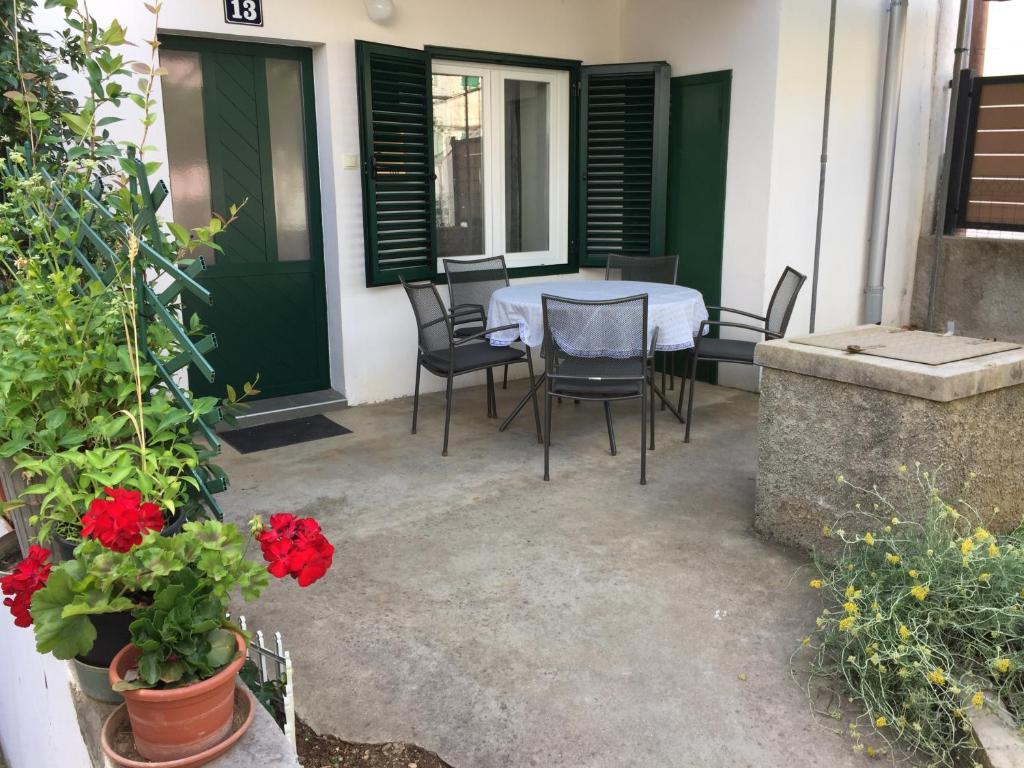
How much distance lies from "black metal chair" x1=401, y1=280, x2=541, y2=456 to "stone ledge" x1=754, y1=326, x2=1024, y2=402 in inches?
70.2

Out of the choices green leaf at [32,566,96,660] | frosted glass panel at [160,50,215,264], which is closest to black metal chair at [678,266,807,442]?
frosted glass panel at [160,50,215,264]

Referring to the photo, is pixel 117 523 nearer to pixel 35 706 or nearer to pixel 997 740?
pixel 35 706

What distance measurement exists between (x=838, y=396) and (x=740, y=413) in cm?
230

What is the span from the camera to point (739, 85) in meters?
5.54

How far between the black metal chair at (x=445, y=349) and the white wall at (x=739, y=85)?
6.17 feet

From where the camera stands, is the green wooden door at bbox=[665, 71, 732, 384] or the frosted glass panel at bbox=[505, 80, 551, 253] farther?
the frosted glass panel at bbox=[505, 80, 551, 253]

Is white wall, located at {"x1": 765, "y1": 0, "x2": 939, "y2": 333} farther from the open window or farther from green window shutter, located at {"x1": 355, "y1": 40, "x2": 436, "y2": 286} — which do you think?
green window shutter, located at {"x1": 355, "y1": 40, "x2": 436, "y2": 286}

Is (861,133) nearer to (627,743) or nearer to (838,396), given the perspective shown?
(838,396)

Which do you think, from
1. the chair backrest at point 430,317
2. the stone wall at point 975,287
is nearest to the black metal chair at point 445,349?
the chair backrest at point 430,317

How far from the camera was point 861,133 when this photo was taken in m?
5.95

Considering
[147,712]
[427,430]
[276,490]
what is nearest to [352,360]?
[427,430]

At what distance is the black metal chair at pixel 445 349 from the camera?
4.46 metres

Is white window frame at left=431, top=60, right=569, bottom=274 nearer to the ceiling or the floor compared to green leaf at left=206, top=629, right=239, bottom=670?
nearer to the ceiling

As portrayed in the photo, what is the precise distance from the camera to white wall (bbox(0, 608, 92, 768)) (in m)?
1.76
